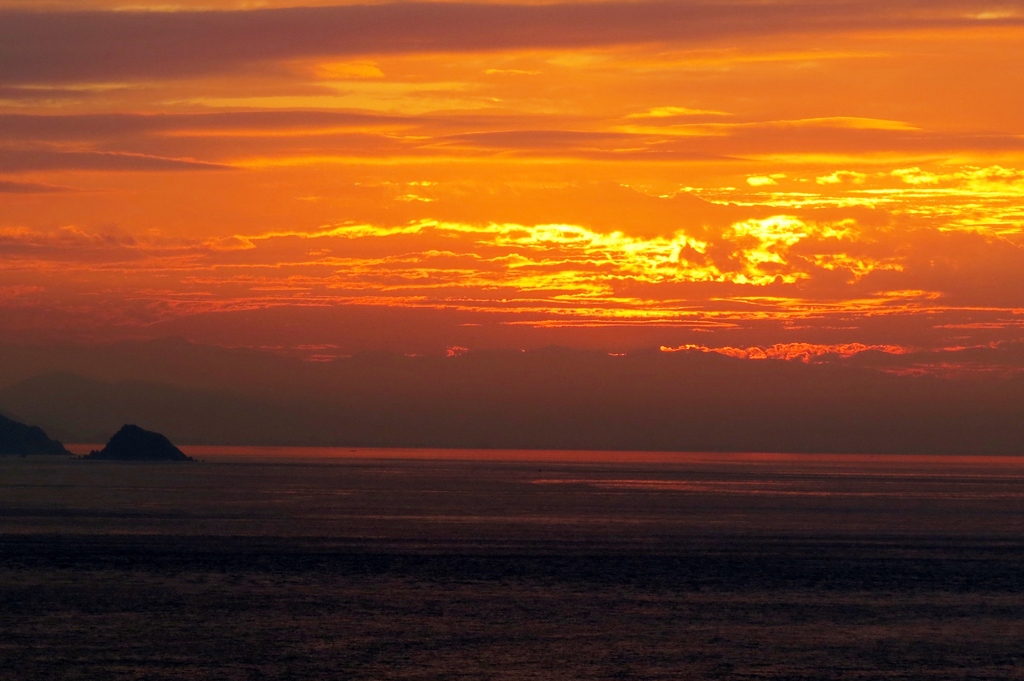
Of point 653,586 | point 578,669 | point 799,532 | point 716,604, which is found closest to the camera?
point 578,669

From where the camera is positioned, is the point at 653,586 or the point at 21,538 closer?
the point at 653,586

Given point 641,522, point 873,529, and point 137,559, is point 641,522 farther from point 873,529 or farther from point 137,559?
point 137,559

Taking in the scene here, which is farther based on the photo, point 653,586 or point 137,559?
point 137,559

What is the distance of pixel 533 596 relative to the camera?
3056 inches

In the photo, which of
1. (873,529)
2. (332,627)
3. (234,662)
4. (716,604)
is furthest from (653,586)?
(873,529)

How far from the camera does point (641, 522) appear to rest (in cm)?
14650

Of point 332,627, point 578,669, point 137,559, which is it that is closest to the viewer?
point 578,669

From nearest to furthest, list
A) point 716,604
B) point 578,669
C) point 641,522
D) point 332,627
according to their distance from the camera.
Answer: point 578,669 < point 332,627 < point 716,604 < point 641,522

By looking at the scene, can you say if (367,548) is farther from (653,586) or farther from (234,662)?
(234,662)

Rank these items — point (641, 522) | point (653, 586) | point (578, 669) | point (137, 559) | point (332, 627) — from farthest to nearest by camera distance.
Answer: point (641, 522) < point (137, 559) < point (653, 586) < point (332, 627) < point (578, 669)

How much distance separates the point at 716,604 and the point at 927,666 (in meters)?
20.0

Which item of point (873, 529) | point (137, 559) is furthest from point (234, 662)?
point (873, 529)

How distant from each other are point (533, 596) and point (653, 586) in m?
9.86

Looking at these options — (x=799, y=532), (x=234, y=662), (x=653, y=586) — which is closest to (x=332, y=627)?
(x=234, y=662)
